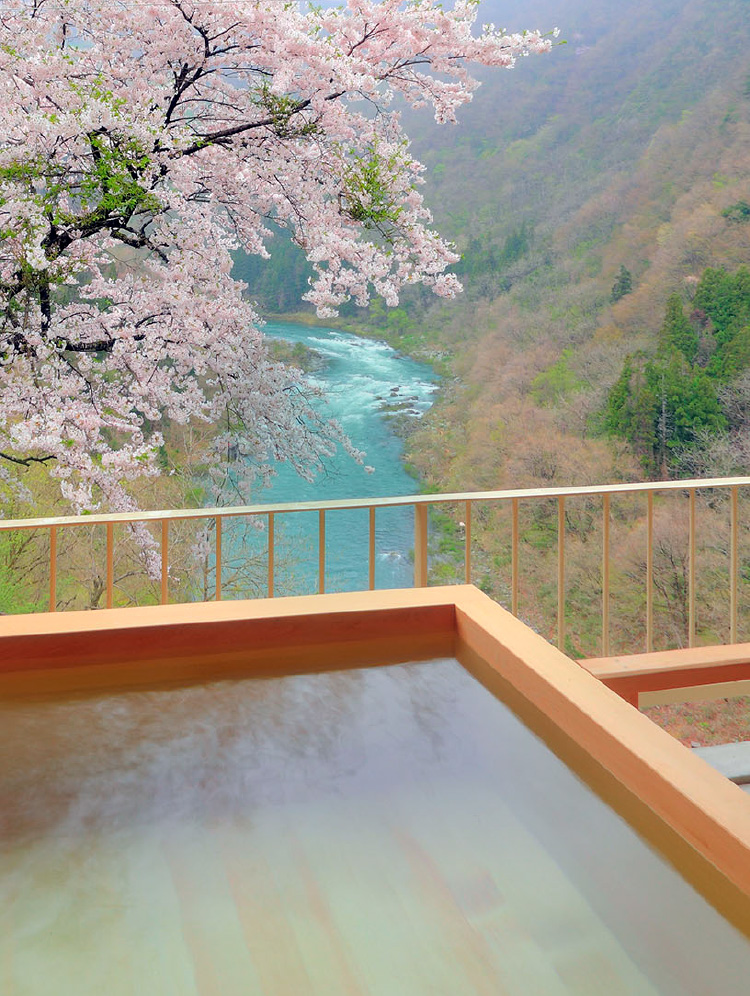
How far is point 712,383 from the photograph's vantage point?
22.5 ft

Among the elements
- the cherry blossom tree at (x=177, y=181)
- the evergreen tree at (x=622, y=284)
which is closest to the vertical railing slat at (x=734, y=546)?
the cherry blossom tree at (x=177, y=181)

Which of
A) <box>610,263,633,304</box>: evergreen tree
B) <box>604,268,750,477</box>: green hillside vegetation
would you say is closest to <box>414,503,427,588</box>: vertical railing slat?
<box>604,268,750,477</box>: green hillside vegetation

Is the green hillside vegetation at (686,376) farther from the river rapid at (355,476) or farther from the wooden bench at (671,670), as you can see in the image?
the wooden bench at (671,670)

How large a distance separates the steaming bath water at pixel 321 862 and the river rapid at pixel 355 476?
187 inches

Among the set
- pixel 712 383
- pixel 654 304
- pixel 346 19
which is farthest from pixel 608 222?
pixel 346 19

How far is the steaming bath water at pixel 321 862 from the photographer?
54 cm

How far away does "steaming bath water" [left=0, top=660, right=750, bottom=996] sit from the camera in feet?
1.78

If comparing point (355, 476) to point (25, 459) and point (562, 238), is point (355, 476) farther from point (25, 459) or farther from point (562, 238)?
point (562, 238)

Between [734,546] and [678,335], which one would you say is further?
[678,335]

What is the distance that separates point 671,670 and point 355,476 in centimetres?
460

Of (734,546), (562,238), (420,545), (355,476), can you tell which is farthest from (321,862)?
(562,238)

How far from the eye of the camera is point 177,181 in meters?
3.79

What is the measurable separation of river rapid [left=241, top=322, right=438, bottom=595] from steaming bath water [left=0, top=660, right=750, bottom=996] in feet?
15.6

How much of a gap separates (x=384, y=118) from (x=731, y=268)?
412 cm
